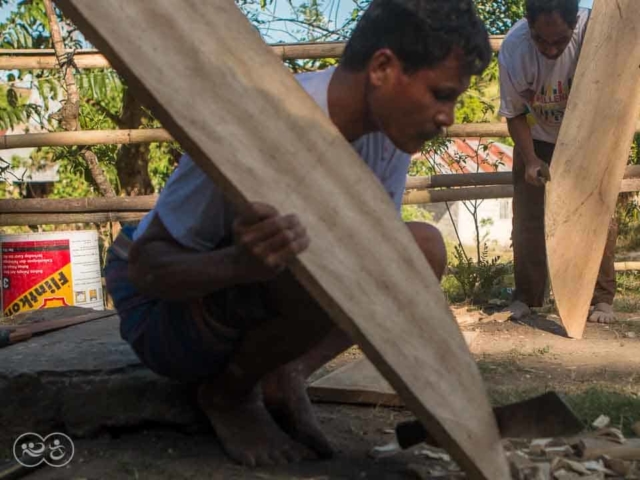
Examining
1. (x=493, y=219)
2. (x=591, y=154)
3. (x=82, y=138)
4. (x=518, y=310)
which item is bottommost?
(x=493, y=219)

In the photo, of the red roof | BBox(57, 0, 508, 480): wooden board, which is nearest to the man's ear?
BBox(57, 0, 508, 480): wooden board

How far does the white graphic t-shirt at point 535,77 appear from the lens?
4.28 metres

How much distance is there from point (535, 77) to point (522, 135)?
0.96 ft

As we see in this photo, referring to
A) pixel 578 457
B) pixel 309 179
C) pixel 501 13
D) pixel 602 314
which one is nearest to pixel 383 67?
pixel 309 179

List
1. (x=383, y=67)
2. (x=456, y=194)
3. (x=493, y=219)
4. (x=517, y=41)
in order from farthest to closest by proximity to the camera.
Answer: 1. (x=493, y=219)
2. (x=456, y=194)
3. (x=517, y=41)
4. (x=383, y=67)

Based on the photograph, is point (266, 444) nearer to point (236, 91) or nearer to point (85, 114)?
point (236, 91)

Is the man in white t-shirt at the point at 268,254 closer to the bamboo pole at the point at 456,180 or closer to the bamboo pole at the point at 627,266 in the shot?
the bamboo pole at the point at 456,180

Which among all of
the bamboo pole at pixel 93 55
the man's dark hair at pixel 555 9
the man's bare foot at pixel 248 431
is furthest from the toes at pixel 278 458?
the bamboo pole at pixel 93 55

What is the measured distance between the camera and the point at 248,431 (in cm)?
226

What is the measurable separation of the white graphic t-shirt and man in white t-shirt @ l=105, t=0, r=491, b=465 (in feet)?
7.24

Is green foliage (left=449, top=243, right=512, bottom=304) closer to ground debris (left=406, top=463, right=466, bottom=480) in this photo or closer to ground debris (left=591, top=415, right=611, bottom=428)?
ground debris (left=591, top=415, right=611, bottom=428)

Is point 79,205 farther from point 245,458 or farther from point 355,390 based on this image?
point 245,458

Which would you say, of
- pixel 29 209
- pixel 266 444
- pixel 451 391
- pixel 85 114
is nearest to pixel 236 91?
pixel 451 391

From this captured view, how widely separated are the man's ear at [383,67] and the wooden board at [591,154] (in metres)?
2.35
